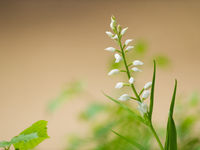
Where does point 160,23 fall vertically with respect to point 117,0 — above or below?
below

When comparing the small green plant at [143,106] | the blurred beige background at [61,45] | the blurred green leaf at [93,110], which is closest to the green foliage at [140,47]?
the blurred green leaf at [93,110]

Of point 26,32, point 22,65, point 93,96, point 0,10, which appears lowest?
point 93,96

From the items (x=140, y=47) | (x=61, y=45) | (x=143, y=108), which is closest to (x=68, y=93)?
(x=140, y=47)

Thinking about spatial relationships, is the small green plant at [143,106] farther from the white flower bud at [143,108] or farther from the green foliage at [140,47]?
the green foliage at [140,47]

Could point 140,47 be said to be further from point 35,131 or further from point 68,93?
point 35,131

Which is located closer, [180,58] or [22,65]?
[180,58]

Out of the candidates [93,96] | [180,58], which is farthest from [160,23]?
[93,96]

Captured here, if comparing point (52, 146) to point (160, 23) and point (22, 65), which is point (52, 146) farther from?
point (160, 23)
